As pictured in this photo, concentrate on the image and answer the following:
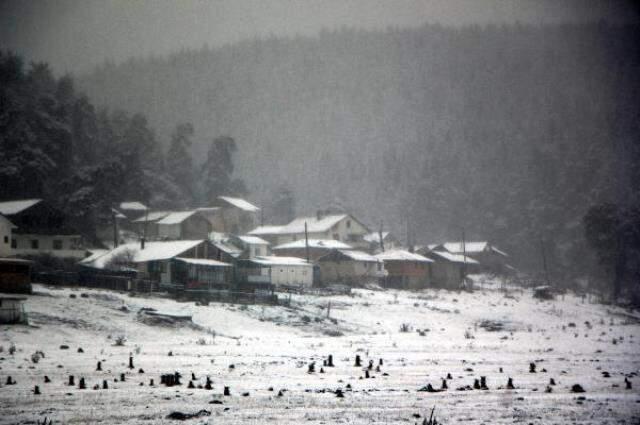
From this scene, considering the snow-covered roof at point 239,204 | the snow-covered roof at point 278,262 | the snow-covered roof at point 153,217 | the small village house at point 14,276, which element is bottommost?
the small village house at point 14,276

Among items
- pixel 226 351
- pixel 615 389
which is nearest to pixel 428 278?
pixel 226 351

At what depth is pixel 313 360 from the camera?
3091cm

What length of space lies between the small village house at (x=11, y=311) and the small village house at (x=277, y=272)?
32.7 m

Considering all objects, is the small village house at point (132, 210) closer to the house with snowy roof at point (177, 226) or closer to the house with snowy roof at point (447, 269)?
the house with snowy roof at point (177, 226)

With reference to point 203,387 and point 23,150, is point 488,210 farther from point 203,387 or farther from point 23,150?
point 203,387

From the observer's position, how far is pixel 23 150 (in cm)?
8306

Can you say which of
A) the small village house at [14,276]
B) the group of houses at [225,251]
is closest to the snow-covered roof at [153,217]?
the group of houses at [225,251]

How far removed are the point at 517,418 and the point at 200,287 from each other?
44137 mm

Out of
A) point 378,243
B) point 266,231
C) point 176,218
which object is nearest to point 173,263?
point 176,218

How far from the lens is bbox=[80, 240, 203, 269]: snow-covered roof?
209 feet

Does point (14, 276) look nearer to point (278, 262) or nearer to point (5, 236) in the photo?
point (5, 236)

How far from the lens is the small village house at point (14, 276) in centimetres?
4412

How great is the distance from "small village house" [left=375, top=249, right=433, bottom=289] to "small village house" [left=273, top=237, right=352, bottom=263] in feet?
24.7

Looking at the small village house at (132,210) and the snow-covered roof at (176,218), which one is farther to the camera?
the small village house at (132,210)
